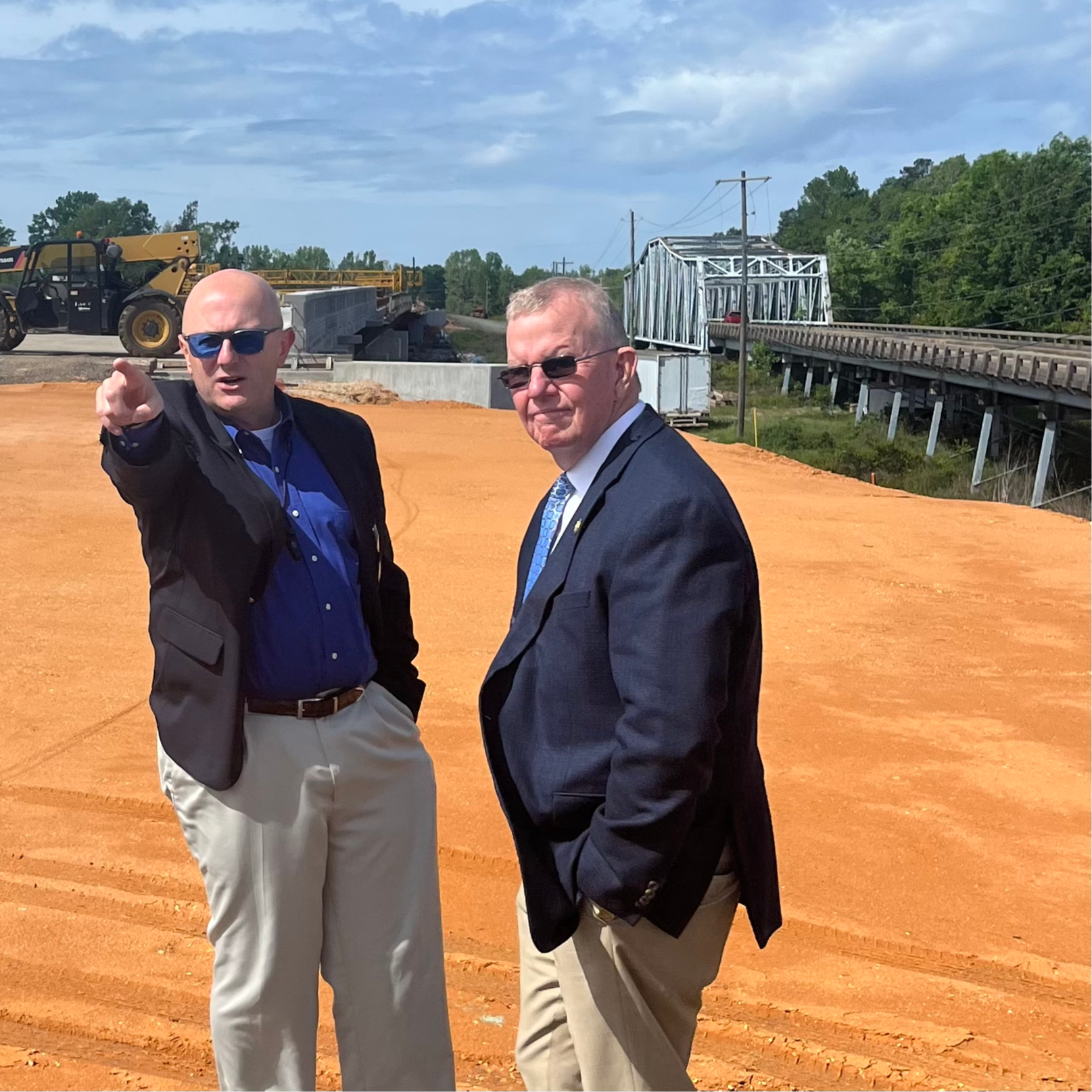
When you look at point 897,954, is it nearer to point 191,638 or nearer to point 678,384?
point 191,638

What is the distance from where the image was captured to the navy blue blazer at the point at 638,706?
240cm

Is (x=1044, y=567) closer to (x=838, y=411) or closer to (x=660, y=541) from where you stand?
(x=660, y=541)

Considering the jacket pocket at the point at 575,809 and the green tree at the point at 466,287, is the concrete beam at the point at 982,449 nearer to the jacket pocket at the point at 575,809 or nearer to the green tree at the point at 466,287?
the jacket pocket at the point at 575,809

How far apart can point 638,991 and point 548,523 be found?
1048 millimetres

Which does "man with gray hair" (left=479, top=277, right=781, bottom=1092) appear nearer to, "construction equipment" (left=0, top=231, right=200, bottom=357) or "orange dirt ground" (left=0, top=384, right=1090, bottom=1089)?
"orange dirt ground" (left=0, top=384, right=1090, bottom=1089)

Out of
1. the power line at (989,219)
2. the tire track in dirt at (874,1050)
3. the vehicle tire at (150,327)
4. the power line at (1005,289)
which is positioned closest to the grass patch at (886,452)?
the vehicle tire at (150,327)

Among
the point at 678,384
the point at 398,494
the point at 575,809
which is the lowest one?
the point at 678,384

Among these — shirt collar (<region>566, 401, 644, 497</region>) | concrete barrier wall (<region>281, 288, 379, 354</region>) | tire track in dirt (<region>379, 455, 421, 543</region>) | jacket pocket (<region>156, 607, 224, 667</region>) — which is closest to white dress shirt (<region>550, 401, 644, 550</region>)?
shirt collar (<region>566, 401, 644, 497</region>)

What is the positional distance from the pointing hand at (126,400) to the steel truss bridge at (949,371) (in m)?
24.2

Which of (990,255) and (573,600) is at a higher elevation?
(573,600)

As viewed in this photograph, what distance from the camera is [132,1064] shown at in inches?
156

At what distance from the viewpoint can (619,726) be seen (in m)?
2.44

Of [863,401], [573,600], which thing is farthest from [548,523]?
[863,401]

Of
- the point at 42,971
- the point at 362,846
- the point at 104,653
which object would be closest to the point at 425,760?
the point at 362,846
